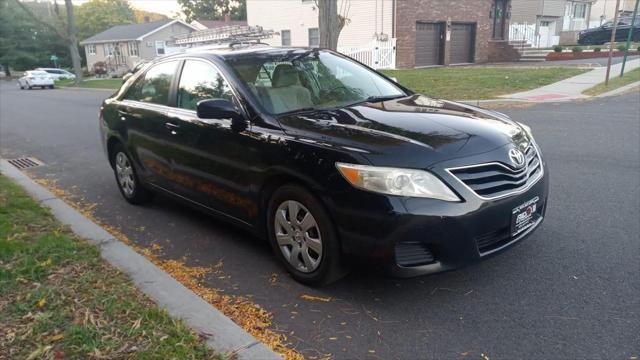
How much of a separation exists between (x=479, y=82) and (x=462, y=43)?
1227cm

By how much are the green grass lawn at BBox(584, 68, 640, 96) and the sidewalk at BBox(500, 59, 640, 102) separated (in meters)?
0.22

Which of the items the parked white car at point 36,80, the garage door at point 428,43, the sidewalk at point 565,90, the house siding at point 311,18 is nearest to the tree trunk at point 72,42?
the parked white car at point 36,80

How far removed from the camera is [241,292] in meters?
3.61

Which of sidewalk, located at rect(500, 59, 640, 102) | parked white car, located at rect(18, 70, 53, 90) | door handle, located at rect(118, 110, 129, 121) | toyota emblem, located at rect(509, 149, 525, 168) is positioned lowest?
parked white car, located at rect(18, 70, 53, 90)

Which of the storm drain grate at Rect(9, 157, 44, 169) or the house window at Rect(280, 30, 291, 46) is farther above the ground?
the house window at Rect(280, 30, 291, 46)

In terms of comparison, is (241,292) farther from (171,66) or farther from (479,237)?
(171,66)

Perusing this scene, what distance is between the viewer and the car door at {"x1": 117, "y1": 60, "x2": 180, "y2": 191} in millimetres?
4824

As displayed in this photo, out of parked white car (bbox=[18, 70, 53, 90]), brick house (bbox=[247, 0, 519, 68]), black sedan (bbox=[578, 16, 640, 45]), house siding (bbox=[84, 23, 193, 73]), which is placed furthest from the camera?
house siding (bbox=[84, 23, 193, 73])

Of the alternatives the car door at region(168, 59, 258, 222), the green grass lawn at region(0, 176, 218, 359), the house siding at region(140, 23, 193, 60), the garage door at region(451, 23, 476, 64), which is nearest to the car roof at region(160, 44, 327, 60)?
the car door at region(168, 59, 258, 222)

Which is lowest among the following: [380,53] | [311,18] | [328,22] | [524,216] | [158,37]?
[524,216]

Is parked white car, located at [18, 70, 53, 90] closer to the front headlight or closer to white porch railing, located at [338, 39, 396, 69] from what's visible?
white porch railing, located at [338, 39, 396, 69]

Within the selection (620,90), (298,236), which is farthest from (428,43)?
(298,236)

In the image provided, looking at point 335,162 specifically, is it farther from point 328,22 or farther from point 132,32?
point 132,32

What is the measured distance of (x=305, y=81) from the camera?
4320mm
